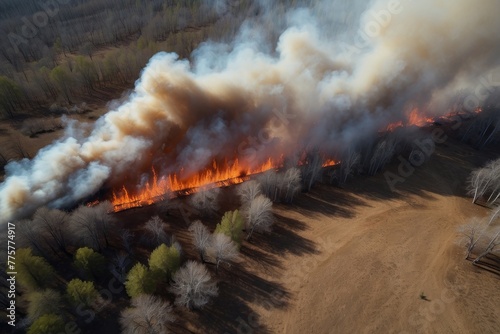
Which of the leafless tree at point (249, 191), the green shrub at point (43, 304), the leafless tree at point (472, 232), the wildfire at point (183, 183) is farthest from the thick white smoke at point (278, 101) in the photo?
the leafless tree at point (472, 232)

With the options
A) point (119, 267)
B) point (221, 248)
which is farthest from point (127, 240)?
point (221, 248)

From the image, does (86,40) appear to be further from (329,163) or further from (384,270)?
(384,270)

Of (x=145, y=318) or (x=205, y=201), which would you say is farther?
(x=205, y=201)

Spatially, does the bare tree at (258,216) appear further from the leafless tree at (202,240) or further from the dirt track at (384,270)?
the leafless tree at (202,240)

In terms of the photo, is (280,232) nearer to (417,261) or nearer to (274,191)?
(274,191)

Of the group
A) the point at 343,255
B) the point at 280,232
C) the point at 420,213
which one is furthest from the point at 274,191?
the point at 420,213
